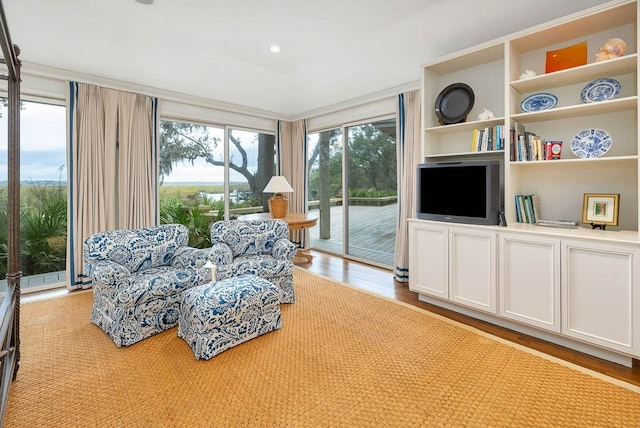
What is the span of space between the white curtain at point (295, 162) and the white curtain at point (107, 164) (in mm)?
2148

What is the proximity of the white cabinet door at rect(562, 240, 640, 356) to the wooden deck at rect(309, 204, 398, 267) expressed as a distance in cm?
221

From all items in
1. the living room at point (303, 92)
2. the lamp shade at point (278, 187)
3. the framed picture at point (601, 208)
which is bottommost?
the framed picture at point (601, 208)

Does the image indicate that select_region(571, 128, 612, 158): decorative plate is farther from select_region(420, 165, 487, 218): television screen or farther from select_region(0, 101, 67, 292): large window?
select_region(0, 101, 67, 292): large window

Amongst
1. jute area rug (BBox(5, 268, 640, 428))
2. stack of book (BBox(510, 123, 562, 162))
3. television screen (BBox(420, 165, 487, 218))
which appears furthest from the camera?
television screen (BBox(420, 165, 487, 218))

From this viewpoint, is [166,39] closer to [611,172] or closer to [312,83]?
[312,83]

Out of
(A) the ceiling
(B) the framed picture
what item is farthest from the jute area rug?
(A) the ceiling

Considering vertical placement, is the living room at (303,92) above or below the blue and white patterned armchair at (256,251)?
above

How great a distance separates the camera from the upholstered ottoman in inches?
85.9

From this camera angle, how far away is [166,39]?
298 cm

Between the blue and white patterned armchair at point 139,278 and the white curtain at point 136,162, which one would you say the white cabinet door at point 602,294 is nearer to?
the blue and white patterned armchair at point 139,278

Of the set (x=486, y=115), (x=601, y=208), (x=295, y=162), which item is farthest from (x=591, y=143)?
(x=295, y=162)

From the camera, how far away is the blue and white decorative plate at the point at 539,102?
2707 millimetres

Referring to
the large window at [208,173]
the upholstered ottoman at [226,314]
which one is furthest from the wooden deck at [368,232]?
the upholstered ottoman at [226,314]

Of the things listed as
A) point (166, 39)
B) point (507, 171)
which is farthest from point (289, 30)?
point (507, 171)
